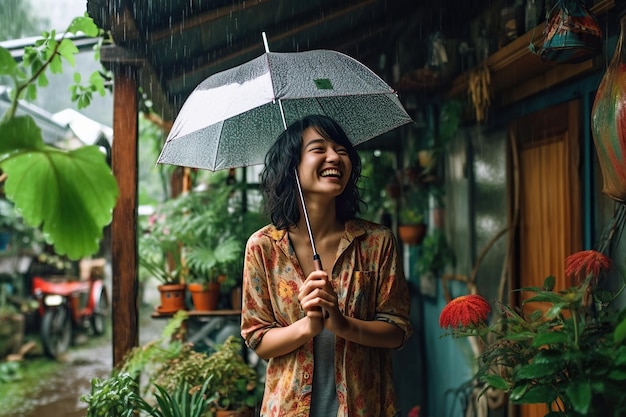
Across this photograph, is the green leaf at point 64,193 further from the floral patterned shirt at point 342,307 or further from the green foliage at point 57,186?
the floral patterned shirt at point 342,307

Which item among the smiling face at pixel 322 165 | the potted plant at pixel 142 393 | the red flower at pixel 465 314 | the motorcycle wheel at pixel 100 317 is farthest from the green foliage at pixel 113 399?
the motorcycle wheel at pixel 100 317

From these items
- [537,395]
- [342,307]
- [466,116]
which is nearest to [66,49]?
[342,307]

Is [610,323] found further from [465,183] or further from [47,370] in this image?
[47,370]

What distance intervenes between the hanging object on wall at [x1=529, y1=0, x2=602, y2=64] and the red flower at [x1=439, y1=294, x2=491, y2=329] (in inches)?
38.3

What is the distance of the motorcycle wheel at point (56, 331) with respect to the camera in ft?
32.3

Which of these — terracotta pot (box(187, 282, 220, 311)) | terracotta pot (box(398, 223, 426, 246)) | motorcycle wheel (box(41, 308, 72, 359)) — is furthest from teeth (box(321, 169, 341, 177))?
motorcycle wheel (box(41, 308, 72, 359))

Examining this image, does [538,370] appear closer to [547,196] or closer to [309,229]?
[309,229]

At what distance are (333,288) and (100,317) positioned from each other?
37.1 feet

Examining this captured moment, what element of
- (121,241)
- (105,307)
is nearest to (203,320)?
(121,241)

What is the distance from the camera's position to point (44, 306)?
10023 millimetres

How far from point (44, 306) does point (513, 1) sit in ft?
28.0

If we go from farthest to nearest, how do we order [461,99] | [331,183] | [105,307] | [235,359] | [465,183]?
[105,307] → [465,183] → [461,99] → [235,359] → [331,183]

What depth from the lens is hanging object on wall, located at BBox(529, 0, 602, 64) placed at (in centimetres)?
238

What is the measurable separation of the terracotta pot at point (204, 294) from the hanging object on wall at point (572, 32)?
11.0 feet
